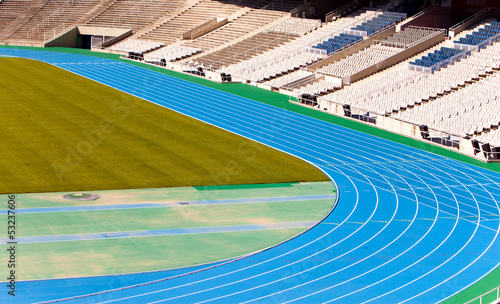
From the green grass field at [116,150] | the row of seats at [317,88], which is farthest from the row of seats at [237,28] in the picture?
the green grass field at [116,150]

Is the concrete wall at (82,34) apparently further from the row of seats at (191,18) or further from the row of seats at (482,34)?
the row of seats at (482,34)

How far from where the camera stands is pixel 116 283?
1582cm

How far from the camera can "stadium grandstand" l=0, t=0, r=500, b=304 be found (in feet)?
53.3

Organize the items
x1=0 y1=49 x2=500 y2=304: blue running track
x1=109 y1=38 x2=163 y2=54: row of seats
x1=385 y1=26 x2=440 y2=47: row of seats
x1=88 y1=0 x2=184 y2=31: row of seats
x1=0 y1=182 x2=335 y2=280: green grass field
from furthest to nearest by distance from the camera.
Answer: x1=88 y1=0 x2=184 y2=31: row of seats < x1=109 y1=38 x2=163 y2=54: row of seats < x1=385 y1=26 x2=440 y2=47: row of seats < x1=0 y1=182 x2=335 y2=280: green grass field < x1=0 y1=49 x2=500 y2=304: blue running track

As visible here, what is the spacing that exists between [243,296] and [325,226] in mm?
5246

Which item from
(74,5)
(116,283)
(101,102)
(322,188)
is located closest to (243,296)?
(116,283)

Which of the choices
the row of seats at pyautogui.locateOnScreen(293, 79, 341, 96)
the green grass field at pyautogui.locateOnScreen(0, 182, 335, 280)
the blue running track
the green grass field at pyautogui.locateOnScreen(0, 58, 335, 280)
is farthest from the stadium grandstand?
the green grass field at pyautogui.locateOnScreen(0, 58, 335, 280)

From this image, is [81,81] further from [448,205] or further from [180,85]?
[448,205]

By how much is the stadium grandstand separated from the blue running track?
56mm

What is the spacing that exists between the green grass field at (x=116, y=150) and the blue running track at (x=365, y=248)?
2.00 m

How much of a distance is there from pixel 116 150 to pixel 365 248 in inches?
480

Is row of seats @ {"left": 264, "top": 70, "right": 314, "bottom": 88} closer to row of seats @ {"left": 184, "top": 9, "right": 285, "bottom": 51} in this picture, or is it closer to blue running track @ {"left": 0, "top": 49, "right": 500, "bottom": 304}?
row of seats @ {"left": 184, "top": 9, "right": 285, "bottom": 51}

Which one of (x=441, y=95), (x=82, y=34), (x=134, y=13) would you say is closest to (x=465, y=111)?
(x=441, y=95)

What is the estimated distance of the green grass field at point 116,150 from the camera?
2386cm
